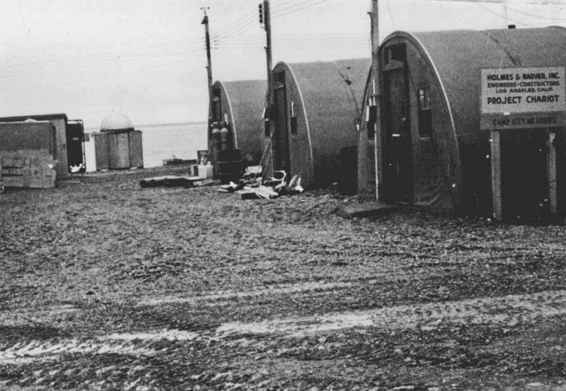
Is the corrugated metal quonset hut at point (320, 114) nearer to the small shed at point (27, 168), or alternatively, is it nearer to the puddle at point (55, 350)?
the small shed at point (27, 168)

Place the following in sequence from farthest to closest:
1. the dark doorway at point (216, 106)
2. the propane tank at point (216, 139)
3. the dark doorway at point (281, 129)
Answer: the dark doorway at point (216, 106) < the propane tank at point (216, 139) < the dark doorway at point (281, 129)

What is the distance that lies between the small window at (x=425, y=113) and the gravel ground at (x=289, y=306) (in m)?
1.69

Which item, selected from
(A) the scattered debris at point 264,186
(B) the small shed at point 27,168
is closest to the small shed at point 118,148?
(B) the small shed at point 27,168

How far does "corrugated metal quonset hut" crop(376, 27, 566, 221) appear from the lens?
14.3 metres

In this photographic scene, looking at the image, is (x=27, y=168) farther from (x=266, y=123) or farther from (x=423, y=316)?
(x=423, y=316)

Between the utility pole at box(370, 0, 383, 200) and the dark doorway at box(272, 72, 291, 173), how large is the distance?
7.73 m

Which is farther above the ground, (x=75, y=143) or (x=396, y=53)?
(x=396, y=53)

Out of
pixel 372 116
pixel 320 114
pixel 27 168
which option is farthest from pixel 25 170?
pixel 372 116

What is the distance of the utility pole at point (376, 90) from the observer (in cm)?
1698

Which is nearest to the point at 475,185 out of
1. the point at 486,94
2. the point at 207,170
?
the point at 486,94

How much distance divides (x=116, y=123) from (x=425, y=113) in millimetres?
33561

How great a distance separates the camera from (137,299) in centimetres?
904

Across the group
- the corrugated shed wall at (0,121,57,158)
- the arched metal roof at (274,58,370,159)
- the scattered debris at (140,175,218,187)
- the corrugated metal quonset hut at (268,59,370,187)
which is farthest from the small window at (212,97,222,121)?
the arched metal roof at (274,58,370,159)

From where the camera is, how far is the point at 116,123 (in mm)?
47906
